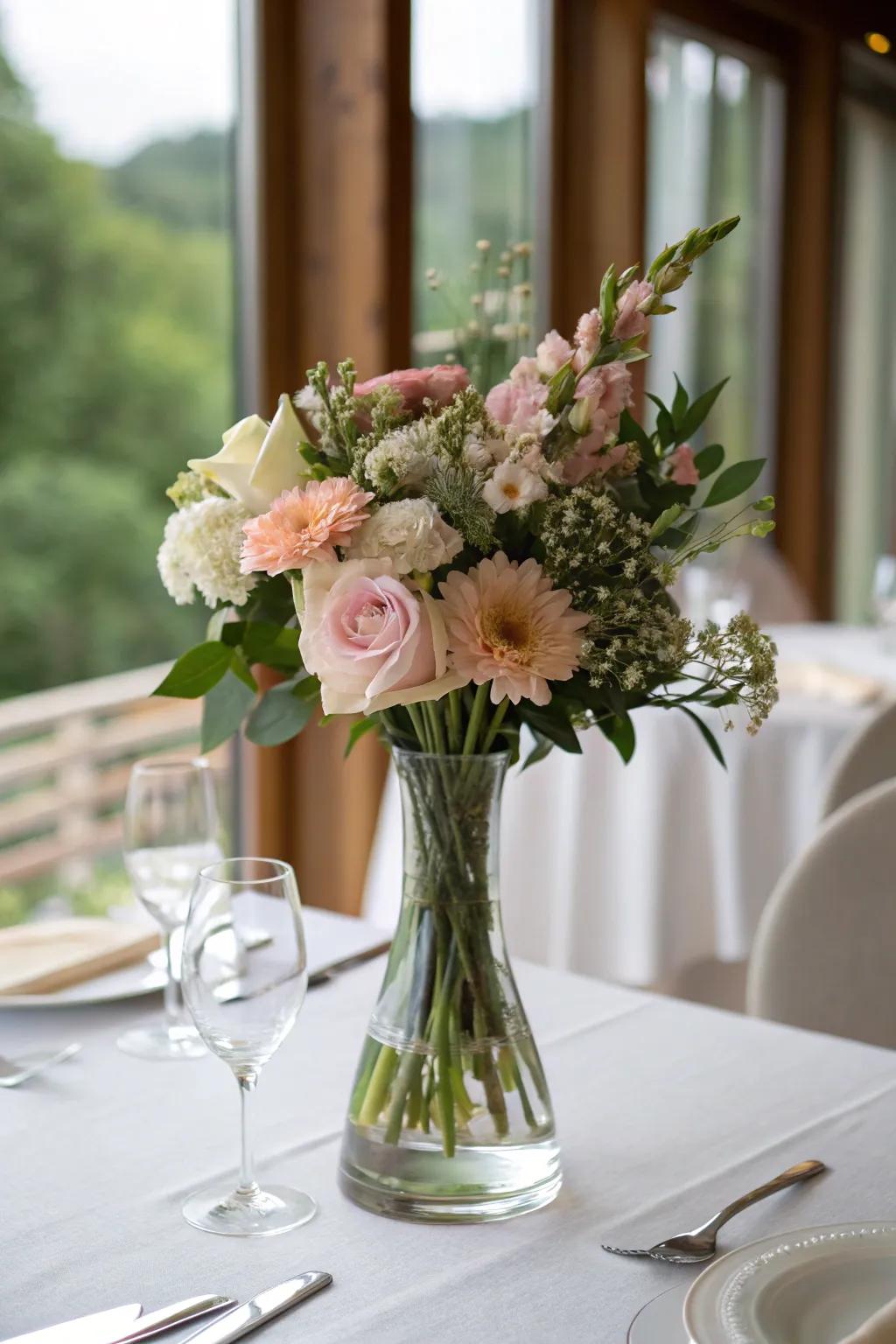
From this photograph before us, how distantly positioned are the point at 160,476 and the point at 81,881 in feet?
2.35

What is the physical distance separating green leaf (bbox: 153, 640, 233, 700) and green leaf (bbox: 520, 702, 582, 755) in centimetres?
19

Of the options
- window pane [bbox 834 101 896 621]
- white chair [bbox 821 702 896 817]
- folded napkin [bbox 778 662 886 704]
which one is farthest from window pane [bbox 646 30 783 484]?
white chair [bbox 821 702 896 817]

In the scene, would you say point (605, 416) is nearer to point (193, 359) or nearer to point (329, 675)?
point (329, 675)

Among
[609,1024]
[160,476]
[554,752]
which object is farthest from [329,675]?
[160,476]

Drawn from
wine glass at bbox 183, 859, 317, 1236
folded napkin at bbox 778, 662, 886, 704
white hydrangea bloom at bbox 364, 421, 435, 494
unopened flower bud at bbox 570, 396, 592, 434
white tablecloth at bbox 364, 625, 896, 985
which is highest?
unopened flower bud at bbox 570, 396, 592, 434

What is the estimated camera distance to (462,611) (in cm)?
76

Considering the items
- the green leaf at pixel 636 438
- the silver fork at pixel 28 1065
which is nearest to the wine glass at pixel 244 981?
the silver fork at pixel 28 1065

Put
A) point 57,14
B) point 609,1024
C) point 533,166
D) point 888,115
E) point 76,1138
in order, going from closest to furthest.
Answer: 1. point 76,1138
2. point 609,1024
3. point 57,14
4. point 533,166
5. point 888,115

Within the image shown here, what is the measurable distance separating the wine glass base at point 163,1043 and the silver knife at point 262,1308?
31cm

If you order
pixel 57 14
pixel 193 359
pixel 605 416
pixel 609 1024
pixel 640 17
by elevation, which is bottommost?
pixel 609 1024

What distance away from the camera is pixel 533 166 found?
3.51 metres

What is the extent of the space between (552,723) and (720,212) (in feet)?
12.7

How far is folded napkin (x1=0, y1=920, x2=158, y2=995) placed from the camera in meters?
1.14

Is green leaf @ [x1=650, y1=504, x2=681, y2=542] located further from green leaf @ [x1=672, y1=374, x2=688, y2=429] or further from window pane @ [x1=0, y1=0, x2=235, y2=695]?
window pane @ [x1=0, y1=0, x2=235, y2=695]
